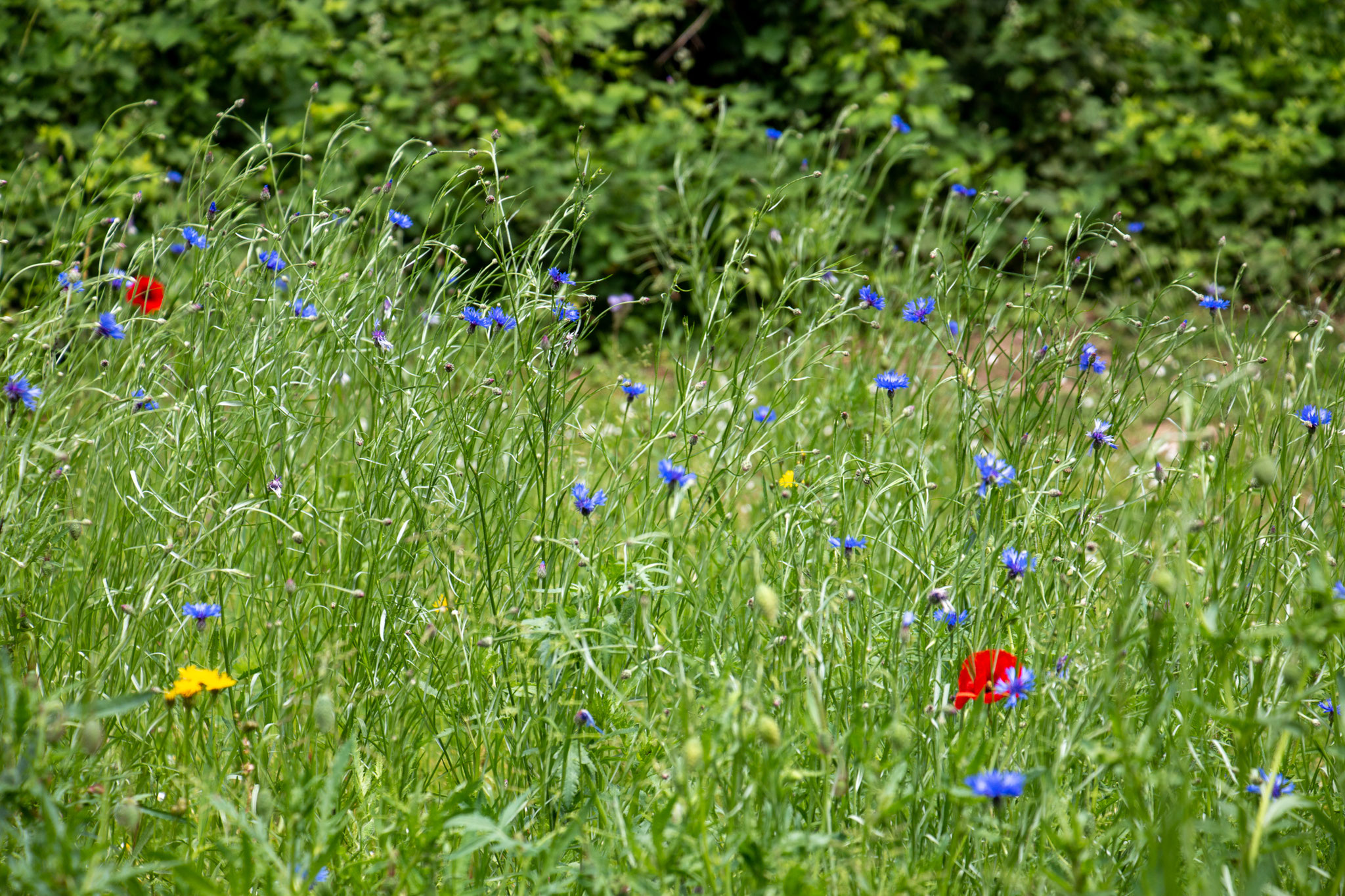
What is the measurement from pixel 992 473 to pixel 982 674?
10.8 inches

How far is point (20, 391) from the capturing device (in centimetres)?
160

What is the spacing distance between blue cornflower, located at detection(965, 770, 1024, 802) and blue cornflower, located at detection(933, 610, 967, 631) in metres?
0.34

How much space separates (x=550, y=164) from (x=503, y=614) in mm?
3147

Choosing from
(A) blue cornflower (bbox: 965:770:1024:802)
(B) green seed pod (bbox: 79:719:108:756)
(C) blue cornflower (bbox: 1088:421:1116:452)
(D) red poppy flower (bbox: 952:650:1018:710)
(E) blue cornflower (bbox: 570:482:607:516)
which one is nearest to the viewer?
(B) green seed pod (bbox: 79:719:108:756)

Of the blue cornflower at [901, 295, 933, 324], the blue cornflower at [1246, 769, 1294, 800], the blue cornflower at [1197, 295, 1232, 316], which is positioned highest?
the blue cornflower at [1197, 295, 1232, 316]

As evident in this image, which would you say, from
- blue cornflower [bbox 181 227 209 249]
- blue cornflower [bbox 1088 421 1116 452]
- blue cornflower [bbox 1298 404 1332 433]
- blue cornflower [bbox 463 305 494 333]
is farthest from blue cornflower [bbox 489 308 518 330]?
blue cornflower [bbox 1298 404 1332 433]

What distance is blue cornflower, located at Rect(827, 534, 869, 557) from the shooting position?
1.58 metres

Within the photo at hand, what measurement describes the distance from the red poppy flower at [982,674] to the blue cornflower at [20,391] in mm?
1307

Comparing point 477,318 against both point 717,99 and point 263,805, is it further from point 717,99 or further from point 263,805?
point 717,99

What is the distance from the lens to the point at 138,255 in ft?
6.72

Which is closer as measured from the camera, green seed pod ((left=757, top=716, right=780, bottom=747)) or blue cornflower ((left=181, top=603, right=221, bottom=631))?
green seed pod ((left=757, top=716, right=780, bottom=747))

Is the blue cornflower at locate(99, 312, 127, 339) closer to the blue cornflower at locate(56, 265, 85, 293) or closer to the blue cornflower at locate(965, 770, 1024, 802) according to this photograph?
the blue cornflower at locate(56, 265, 85, 293)

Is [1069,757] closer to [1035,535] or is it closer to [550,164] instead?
[1035,535]

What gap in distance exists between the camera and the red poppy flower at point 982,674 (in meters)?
1.40
